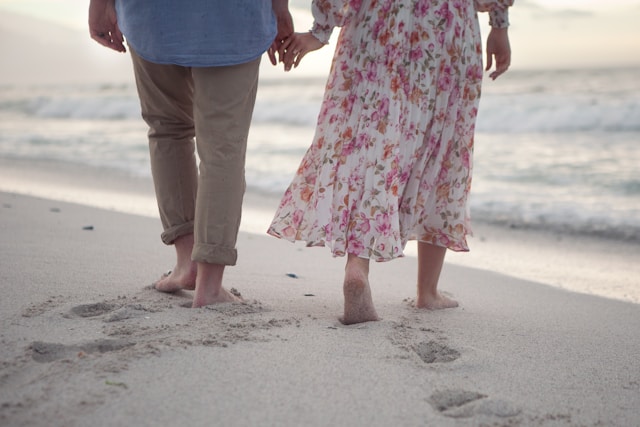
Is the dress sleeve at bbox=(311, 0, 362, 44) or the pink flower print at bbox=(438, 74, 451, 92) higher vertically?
the dress sleeve at bbox=(311, 0, 362, 44)

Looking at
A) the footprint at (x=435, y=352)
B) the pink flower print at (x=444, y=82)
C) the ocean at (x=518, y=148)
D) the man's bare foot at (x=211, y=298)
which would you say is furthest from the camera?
the ocean at (x=518, y=148)

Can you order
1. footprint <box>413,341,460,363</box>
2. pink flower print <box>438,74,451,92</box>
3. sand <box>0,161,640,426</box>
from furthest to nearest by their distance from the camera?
pink flower print <box>438,74,451,92</box>
footprint <box>413,341,460,363</box>
sand <box>0,161,640,426</box>

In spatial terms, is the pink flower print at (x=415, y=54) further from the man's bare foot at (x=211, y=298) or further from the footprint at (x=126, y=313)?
the footprint at (x=126, y=313)

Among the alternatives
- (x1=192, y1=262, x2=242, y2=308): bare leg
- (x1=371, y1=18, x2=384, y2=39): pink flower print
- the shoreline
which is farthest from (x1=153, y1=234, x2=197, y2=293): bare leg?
the shoreline

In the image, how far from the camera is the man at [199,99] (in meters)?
2.09

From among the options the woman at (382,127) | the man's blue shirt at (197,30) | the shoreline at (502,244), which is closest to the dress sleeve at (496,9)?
the woman at (382,127)

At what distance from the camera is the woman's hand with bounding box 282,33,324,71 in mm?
2371

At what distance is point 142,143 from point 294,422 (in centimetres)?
960

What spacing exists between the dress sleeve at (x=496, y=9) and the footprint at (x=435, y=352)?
120 cm

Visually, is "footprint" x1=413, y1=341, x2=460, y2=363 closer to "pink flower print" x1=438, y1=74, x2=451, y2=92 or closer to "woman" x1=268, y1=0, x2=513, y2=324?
Result: "woman" x1=268, y1=0, x2=513, y2=324

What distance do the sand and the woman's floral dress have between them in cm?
33

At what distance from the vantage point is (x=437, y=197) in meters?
2.53

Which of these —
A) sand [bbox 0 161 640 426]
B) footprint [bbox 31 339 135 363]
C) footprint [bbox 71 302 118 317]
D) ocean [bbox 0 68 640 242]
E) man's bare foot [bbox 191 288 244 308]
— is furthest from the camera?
ocean [bbox 0 68 640 242]

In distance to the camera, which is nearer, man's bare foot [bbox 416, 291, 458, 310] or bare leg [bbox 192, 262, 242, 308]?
bare leg [bbox 192, 262, 242, 308]
